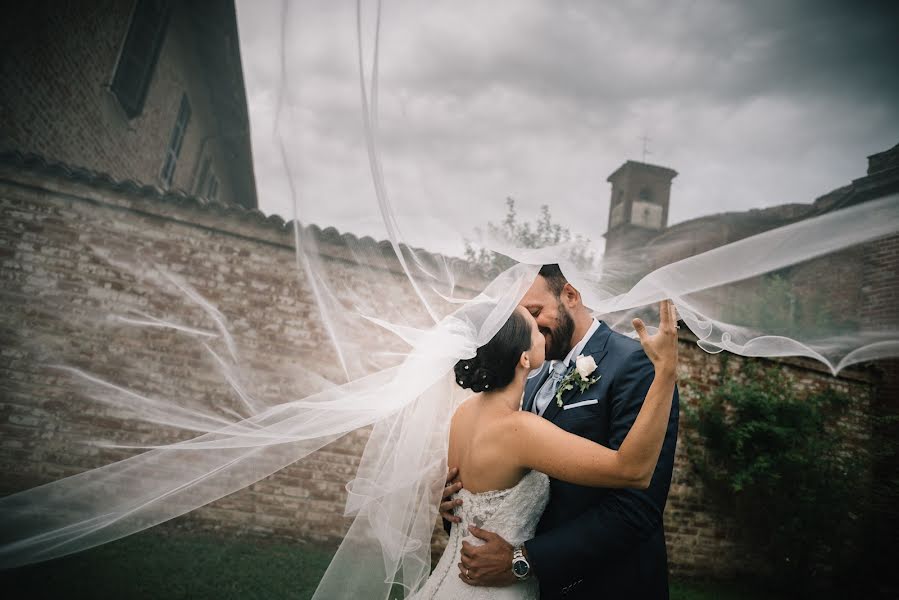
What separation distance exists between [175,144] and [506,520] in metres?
12.4

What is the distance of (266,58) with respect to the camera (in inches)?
71.6

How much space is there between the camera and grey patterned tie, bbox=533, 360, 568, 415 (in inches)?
92.2

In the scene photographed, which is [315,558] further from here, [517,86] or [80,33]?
[80,33]

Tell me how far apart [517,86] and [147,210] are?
543 centimetres

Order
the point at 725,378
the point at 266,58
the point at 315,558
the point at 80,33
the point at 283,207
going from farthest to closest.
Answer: the point at 80,33
the point at 725,378
the point at 315,558
the point at 283,207
the point at 266,58

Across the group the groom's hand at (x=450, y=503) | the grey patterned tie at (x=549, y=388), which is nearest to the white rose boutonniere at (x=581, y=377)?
the grey patterned tie at (x=549, y=388)

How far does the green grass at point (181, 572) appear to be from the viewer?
404cm

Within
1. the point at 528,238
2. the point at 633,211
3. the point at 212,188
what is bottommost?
the point at 528,238

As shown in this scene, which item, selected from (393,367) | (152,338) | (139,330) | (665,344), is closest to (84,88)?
(139,330)

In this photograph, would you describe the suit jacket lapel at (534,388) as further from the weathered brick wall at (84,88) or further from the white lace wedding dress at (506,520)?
the weathered brick wall at (84,88)

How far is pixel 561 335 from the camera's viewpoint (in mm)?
2408

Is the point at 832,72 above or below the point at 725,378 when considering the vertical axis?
above

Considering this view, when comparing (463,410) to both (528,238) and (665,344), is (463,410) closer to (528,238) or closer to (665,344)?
(528,238)

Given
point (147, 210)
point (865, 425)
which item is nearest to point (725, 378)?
point (865, 425)
